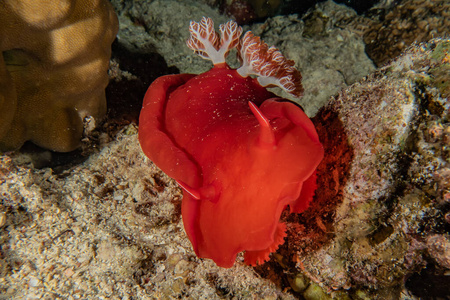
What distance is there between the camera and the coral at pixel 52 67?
1.97 m

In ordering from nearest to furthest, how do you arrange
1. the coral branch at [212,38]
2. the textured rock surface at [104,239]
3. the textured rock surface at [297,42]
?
the textured rock surface at [104,239] < the coral branch at [212,38] < the textured rock surface at [297,42]

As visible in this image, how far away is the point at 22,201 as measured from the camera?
74.0 inches

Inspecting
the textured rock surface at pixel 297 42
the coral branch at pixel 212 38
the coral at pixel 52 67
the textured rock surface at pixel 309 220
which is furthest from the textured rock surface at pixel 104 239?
the textured rock surface at pixel 297 42


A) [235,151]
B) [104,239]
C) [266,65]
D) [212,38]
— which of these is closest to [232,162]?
[235,151]

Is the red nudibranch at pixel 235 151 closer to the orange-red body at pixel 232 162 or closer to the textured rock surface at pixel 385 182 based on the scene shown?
the orange-red body at pixel 232 162

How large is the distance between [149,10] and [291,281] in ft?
14.5

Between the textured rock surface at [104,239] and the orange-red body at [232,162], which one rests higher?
the orange-red body at [232,162]

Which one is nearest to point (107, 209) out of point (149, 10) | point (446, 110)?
point (446, 110)

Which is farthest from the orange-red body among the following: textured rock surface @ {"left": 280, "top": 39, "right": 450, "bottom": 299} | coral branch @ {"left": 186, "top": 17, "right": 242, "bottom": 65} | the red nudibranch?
coral branch @ {"left": 186, "top": 17, "right": 242, "bottom": 65}

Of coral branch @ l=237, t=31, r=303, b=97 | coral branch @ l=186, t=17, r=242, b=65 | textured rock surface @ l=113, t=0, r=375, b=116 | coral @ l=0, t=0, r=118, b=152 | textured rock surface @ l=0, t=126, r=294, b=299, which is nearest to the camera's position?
textured rock surface @ l=0, t=126, r=294, b=299

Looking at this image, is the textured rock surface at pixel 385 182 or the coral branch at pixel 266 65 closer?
the textured rock surface at pixel 385 182

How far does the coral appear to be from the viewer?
1.97 m

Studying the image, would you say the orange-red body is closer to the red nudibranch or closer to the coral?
the red nudibranch

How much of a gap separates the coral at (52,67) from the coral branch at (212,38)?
0.82 m
